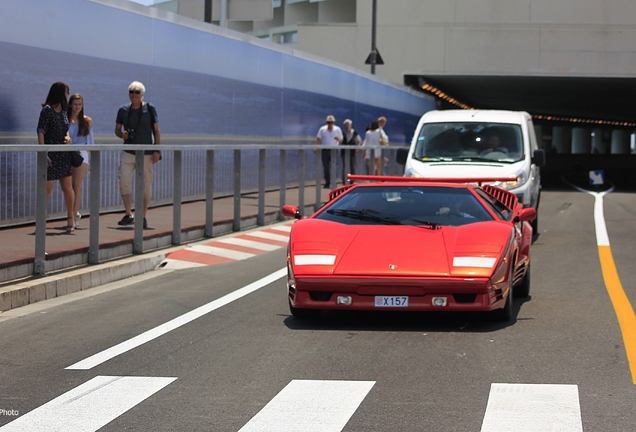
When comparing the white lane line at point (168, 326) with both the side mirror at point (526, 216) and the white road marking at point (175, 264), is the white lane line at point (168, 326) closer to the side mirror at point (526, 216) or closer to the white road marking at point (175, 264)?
the white road marking at point (175, 264)

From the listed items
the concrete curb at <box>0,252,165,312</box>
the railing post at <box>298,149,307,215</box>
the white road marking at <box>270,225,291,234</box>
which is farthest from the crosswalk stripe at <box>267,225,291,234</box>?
the concrete curb at <box>0,252,165,312</box>

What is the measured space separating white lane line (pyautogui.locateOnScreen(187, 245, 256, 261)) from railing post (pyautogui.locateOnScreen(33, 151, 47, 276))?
3451 mm

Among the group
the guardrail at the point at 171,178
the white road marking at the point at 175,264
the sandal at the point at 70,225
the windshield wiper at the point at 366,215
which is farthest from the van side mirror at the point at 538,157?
the sandal at the point at 70,225

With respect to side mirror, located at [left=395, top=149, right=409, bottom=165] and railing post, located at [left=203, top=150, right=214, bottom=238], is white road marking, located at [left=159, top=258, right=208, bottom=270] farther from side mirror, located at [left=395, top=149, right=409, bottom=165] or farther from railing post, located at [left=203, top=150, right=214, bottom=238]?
side mirror, located at [left=395, top=149, right=409, bottom=165]

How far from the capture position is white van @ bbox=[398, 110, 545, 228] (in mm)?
15930

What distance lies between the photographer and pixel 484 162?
644 inches

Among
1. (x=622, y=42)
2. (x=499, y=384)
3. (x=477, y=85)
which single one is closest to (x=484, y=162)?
(x=499, y=384)

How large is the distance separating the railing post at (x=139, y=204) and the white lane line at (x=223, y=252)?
1.18m

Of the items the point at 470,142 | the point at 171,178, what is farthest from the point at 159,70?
the point at 470,142

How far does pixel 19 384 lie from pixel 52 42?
10421mm

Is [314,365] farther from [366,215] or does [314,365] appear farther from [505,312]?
[366,215]

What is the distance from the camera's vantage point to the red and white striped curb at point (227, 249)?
1314cm

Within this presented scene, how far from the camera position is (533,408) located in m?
5.84

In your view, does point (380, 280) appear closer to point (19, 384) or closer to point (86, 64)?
point (19, 384)
